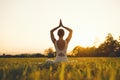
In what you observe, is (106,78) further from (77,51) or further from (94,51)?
(77,51)

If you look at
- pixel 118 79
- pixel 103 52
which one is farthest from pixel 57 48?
pixel 103 52

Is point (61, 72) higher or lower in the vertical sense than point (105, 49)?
lower

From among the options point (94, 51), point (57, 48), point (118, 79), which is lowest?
point (118, 79)

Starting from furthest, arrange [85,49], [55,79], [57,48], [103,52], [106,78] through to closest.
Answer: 1. [85,49]
2. [103,52]
3. [57,48]
4. [55,79]
5. [106,78]

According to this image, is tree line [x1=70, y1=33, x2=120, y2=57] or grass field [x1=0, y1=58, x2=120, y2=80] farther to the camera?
tree line [x1=70, y1=33, x2=120, y2=57]

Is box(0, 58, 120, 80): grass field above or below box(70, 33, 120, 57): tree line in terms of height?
below

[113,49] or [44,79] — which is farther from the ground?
[113,49]

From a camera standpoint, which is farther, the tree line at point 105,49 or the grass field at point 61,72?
A: the tree line at point 105,49

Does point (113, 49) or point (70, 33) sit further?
point (113, 49)

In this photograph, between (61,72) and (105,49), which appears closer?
(61,72)

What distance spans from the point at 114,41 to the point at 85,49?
48.7 feet

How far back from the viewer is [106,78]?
130 inches

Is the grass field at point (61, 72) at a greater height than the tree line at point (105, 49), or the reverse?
the tree line at point (105, 49)

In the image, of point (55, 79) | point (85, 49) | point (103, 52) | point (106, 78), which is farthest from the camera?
point (85, 49)
